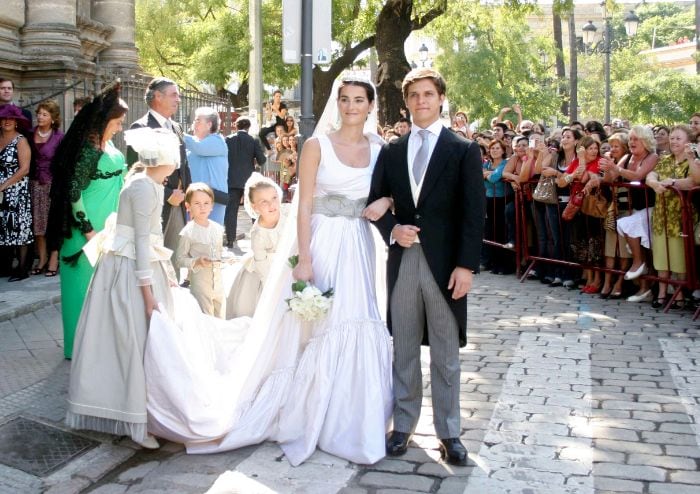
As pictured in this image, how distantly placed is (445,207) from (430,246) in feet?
0.73

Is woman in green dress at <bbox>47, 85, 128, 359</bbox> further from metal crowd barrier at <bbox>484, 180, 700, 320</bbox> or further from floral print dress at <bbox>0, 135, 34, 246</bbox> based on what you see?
metal crowd barrier at <bbox>484, 180, 700, 320</bbox>

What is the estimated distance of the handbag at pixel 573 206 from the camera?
10812mm

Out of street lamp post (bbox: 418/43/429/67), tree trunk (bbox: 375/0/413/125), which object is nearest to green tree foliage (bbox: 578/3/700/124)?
tree trunk (bbox: 375/0/413/125)

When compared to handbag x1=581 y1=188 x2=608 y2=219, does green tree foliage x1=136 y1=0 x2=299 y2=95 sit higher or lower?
higher

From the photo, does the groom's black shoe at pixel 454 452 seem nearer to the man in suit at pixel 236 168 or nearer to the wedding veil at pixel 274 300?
the wedding veil at pixel 274 300

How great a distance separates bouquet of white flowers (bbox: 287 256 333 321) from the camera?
5.13 m

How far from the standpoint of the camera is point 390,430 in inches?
213

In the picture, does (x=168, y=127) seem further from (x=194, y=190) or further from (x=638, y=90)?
(x=638, y=90)

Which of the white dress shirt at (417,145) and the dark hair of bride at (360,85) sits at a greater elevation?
the dark hair of bride at (360,85)

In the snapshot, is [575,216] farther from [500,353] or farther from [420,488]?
[420,488]

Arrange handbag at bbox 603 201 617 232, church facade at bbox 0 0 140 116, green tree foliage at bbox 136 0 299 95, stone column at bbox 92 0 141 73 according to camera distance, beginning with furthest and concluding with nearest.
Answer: green tree foliage at bbox 136 0 299 95 < stone column at bbox 92 0 141 73 < church facade at bbox 0 0 140 116 < handbag at bbox 603 201 617 232

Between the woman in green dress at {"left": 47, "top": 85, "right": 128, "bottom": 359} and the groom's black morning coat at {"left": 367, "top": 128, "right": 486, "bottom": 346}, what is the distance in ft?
8.56

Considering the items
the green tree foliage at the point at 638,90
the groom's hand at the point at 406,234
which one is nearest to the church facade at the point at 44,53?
the groom's hand at the point at 406,234

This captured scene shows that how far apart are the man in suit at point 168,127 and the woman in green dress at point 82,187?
0.53 m
